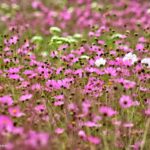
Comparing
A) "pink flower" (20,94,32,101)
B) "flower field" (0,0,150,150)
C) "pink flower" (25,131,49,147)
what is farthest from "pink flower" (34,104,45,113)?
"pink flower" (25,131,49,147)

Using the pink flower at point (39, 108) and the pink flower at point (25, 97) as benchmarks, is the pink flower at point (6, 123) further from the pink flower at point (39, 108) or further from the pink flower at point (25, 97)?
the pink flower at point (25, 97)

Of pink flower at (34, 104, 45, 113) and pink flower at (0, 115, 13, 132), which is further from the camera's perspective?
pink flower at (34, 104, 45, 113)

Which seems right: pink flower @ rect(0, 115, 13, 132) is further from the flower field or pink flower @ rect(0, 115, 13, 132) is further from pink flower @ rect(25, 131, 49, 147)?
pink flower @ rect(25, 131, 49, 147)

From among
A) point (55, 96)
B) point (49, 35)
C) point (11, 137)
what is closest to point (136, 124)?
point (55, 96)

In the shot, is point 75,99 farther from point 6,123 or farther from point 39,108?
point 6,123

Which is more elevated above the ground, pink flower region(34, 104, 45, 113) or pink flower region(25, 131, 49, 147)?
pink flower region(34, 104, 45, 113)

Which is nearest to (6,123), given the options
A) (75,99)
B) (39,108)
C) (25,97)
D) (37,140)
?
(37,140)

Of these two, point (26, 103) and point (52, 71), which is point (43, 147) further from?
point (52, 71)

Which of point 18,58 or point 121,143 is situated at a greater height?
point 18,58

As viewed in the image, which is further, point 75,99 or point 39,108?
point 75,99

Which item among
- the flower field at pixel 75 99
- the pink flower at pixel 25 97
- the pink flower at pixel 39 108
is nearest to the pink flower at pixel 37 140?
the flower field at pixel 75 99

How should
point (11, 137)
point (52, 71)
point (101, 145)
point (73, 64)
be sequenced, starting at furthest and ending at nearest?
point (73, 64) < point (52, 71) < point (101, 145) < point (11, 137)
